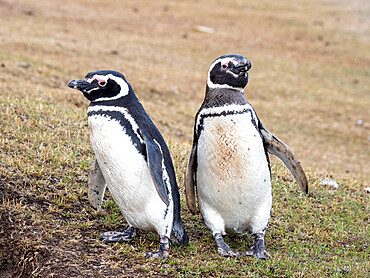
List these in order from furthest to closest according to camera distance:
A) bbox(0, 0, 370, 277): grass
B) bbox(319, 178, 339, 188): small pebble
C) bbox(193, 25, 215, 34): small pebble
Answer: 1. bbox(193, 25, 215, 34): small pebble
2. bbox(319, 178, 339, 188): small pebble
3. bbox(0, 0, 370, 277): grass

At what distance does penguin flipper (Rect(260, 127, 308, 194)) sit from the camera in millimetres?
4906

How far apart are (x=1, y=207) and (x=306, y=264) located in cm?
315

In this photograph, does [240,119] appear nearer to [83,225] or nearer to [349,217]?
[83,225]

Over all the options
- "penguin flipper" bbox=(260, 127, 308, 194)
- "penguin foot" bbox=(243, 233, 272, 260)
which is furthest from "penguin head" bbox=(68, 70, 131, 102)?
"penguin foot" bbox=(243, 233, 272, 260)

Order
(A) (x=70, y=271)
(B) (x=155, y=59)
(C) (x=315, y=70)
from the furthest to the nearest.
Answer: (C) (x=315, y=70), (B) (x=155, y=59), (A) (x=70, y=271)

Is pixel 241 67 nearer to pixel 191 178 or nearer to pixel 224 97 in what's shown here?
pixel 224 97

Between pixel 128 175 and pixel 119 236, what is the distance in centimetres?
72

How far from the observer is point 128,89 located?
4.56m

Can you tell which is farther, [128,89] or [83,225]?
[83,225]

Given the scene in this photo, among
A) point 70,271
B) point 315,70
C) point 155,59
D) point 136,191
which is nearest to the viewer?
point 70,271

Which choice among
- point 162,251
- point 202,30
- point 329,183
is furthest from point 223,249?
point 202,30

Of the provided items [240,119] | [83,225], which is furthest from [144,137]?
[83,225]

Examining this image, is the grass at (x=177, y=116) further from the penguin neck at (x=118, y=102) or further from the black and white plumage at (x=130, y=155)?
the penguin neck at (x=118, y=102)

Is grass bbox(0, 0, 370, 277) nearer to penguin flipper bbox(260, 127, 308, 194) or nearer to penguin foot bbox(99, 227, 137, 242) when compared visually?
penguin foot bbox(99, 227, 137, 242)
